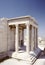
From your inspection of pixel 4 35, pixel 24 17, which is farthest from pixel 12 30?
pixel 24 17

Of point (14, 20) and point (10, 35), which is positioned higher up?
point (14, 20)

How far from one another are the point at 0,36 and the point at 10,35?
8.51ft

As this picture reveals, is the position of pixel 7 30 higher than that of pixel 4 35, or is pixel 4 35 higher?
pixel 7 30

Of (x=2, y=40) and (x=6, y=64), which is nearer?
(x=6, y=64)

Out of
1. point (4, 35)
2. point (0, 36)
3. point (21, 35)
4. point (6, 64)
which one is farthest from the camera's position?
point (21, 35)

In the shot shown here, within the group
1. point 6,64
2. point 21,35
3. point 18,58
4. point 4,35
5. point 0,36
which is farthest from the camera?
point 21,35

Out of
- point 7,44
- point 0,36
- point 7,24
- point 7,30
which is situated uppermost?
point 7,24

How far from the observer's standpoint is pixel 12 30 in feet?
49.9

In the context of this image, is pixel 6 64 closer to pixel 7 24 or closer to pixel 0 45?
pixel 0 45

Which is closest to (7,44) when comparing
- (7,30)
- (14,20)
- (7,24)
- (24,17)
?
(7,30)

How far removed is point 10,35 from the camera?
14.8 m

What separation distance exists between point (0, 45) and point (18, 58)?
11.3ft

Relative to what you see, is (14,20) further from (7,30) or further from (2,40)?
(2,40)

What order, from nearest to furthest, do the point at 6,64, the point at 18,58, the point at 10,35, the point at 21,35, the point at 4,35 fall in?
1. the point at 6,64
2. the point at 18,58
3. the point at 4,35
4. the point at 10,35
5. the point at 21,35
